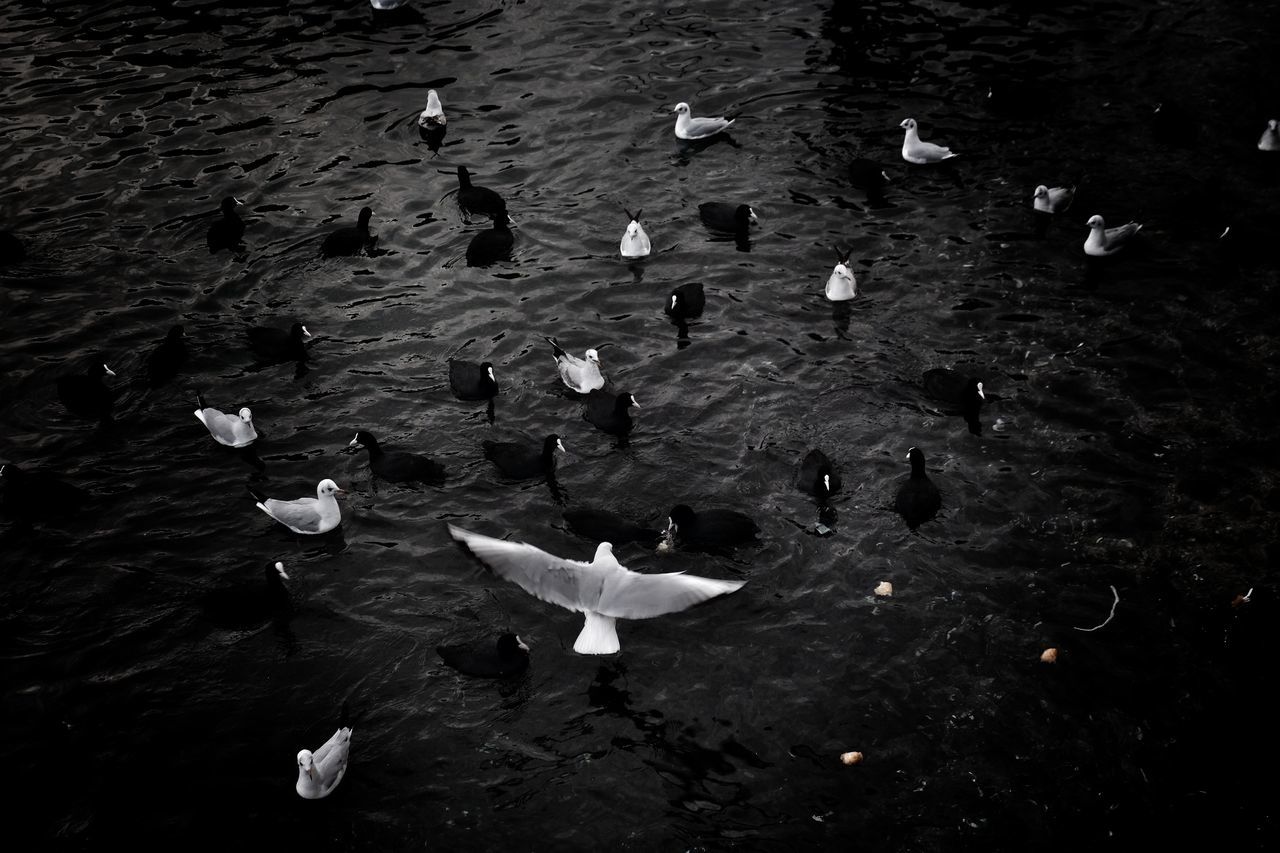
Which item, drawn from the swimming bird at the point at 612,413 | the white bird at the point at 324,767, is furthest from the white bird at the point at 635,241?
the white bird at the point at 324,767

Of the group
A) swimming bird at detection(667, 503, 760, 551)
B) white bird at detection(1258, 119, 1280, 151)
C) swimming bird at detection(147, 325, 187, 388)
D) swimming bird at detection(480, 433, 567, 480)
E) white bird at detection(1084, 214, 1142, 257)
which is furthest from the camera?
white bird at detection(1258, 119, 1280, 151)

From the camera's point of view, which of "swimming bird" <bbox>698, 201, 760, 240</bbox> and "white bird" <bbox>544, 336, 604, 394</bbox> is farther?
"swimming bird" <bbox>698, 201, 760, 240</bbox>

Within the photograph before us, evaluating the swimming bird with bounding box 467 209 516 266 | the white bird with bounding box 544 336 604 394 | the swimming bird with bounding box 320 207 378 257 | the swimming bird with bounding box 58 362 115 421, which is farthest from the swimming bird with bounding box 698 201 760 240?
the swimming bird with bounding box 58 362 115 421

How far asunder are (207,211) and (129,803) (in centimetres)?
1081

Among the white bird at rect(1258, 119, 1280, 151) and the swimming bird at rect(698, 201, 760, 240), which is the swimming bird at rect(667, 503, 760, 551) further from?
the white bird at rect(1258, 119, 1280, 151)

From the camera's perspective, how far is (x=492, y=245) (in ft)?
50.2

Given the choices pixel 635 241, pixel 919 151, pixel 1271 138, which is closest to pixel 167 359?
pixel 635 241

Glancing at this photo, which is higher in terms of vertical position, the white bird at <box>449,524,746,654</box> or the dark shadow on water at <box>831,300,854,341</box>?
the white bird at <box>449,524,746,654</box>

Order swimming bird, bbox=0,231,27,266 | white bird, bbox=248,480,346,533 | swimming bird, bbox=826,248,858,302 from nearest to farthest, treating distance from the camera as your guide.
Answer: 1. white bird, bbox=248,480,346,533
2. swimming bird, bbox=826,248,858,302
3. swimming bird, bbox=0,231,27,266

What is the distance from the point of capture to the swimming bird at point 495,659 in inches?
372

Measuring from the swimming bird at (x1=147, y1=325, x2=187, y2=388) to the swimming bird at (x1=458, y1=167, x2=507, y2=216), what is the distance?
16.1 feet

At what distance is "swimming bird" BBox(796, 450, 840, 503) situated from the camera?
1099 cm

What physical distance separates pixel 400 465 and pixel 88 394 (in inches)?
177

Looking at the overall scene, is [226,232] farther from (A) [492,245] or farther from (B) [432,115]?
(B) [432,115]
